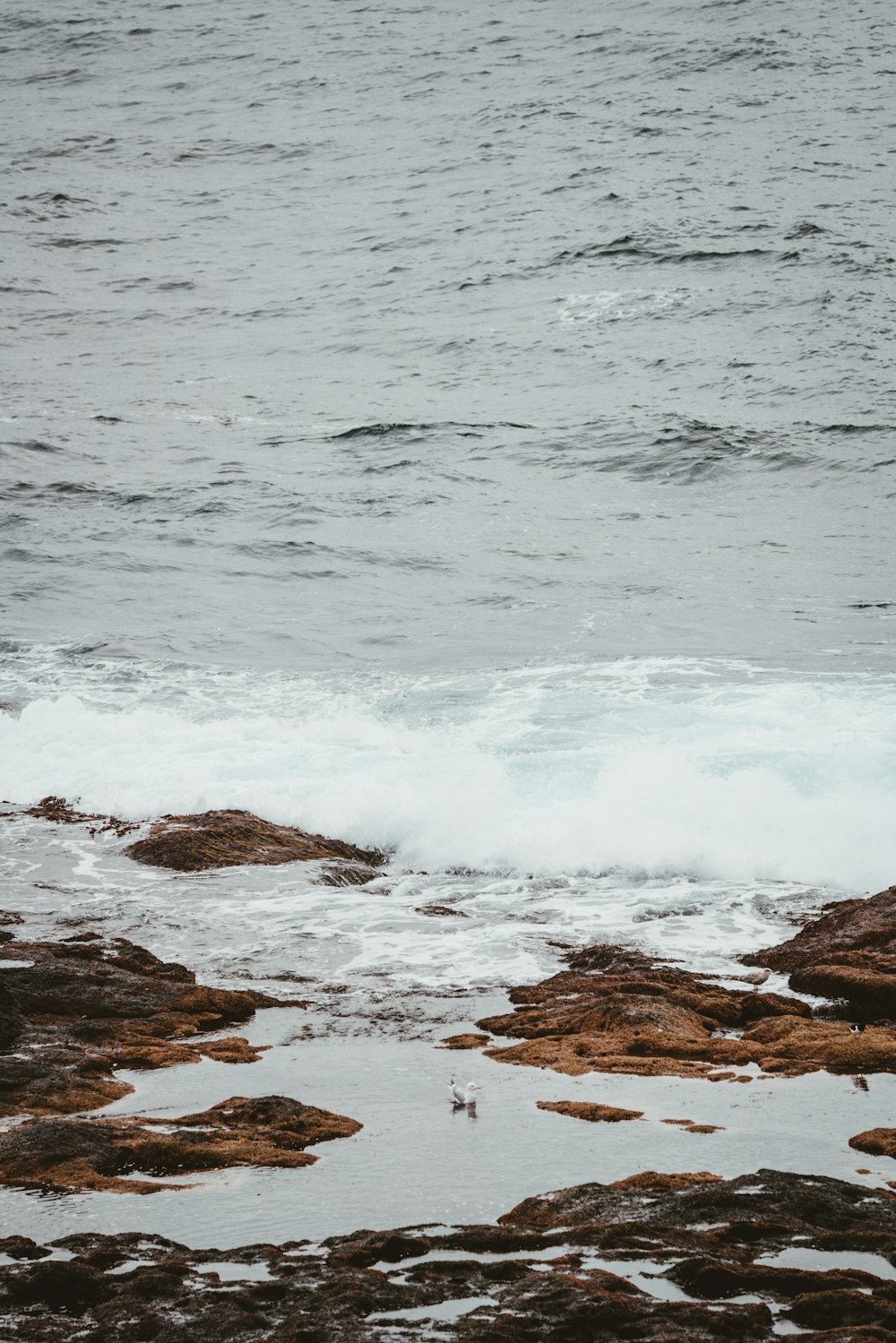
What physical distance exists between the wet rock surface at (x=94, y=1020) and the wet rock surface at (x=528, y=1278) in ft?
4.55

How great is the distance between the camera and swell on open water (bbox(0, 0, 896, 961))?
33.3 feet

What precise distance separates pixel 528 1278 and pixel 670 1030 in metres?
2.54

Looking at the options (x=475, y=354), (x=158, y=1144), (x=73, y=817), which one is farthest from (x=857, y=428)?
(x=158, y=1144)

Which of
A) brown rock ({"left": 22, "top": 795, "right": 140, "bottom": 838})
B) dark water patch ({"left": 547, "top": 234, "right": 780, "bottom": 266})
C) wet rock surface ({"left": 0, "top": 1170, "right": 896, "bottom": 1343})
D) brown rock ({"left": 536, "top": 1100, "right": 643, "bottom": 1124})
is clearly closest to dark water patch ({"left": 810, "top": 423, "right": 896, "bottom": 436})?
dark water patch ({"left": 547, "top": 234, "right": 780, "bottom": 266})

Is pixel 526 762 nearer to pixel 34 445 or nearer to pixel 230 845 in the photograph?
pixel 230 845

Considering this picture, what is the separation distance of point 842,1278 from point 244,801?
26.3 ft

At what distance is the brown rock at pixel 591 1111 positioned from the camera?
4363 millimetres

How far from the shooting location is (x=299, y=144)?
1678 inches

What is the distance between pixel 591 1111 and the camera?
14.5 ft

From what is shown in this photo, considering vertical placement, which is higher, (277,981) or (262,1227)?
(262,1227)

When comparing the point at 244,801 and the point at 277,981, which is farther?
the point at 244,801

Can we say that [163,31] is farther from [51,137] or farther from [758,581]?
[758,581]

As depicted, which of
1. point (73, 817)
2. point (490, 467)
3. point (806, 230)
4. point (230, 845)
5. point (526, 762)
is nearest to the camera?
point (230, 845)

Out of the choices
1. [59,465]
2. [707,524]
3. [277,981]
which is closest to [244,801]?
[277,981]
